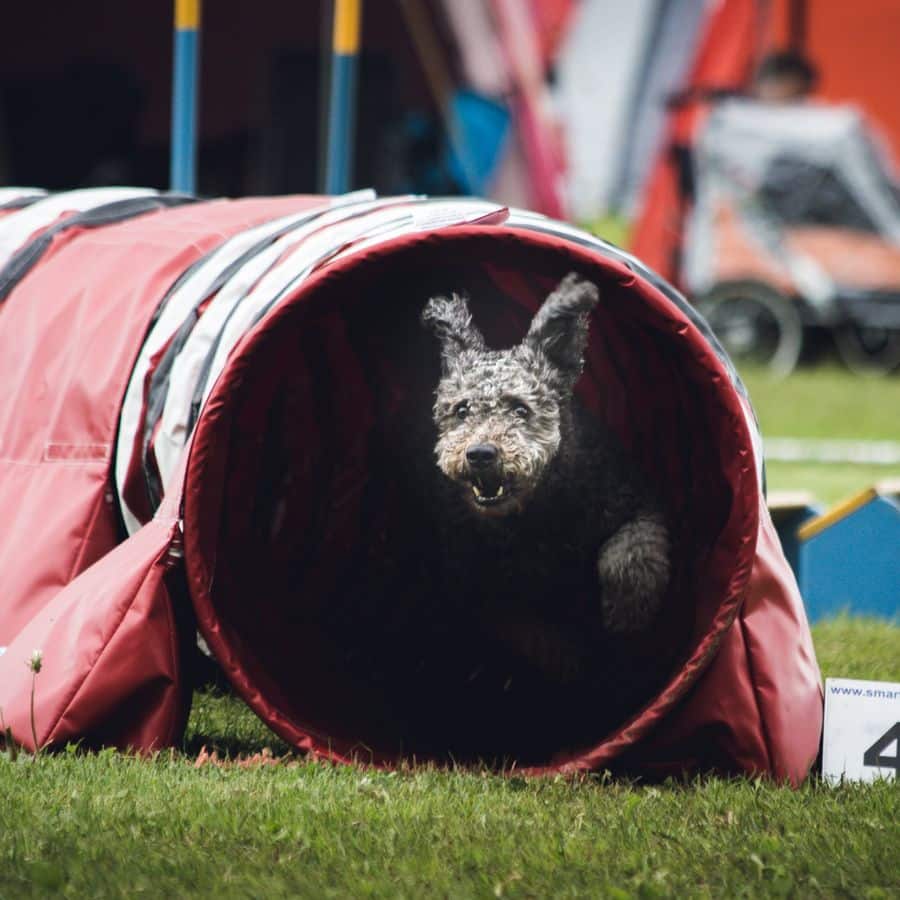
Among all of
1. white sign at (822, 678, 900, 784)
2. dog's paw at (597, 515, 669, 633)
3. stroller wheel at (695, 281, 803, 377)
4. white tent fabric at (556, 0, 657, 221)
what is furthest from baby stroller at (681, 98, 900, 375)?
white sign at (822, 678, 900, 784)

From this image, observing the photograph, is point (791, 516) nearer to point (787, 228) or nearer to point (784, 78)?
point (787, 228)

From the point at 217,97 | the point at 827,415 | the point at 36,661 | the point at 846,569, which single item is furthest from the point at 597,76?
the point at 36,661

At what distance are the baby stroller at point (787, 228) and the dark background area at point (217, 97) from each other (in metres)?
2.37

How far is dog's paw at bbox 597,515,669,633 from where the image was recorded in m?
3.63

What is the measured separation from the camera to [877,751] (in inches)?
138

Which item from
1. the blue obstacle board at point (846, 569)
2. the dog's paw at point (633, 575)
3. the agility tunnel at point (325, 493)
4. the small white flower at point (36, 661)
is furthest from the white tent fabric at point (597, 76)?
the small white flower at point (36, 661)

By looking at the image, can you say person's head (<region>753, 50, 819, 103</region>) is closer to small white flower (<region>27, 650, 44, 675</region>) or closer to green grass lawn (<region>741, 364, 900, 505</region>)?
green grass lawn (<region>741, 364, 900, 505</region>)

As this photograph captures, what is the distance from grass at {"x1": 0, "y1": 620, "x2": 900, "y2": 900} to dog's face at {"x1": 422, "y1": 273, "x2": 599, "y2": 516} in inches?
26.4

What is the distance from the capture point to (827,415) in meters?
11.3

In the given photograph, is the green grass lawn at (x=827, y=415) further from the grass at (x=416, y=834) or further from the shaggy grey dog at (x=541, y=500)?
the grass at (x=416, y=834)

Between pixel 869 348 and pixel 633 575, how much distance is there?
10939 millimetres

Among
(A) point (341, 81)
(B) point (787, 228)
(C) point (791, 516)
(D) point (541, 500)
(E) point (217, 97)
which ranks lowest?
(B) point (787, 228)

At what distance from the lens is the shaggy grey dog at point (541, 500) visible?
3650 mm

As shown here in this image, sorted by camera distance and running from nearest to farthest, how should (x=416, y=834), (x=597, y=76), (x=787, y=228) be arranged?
(x=416, y=834) < (x=787, y=228) < (x=597, y=76)
